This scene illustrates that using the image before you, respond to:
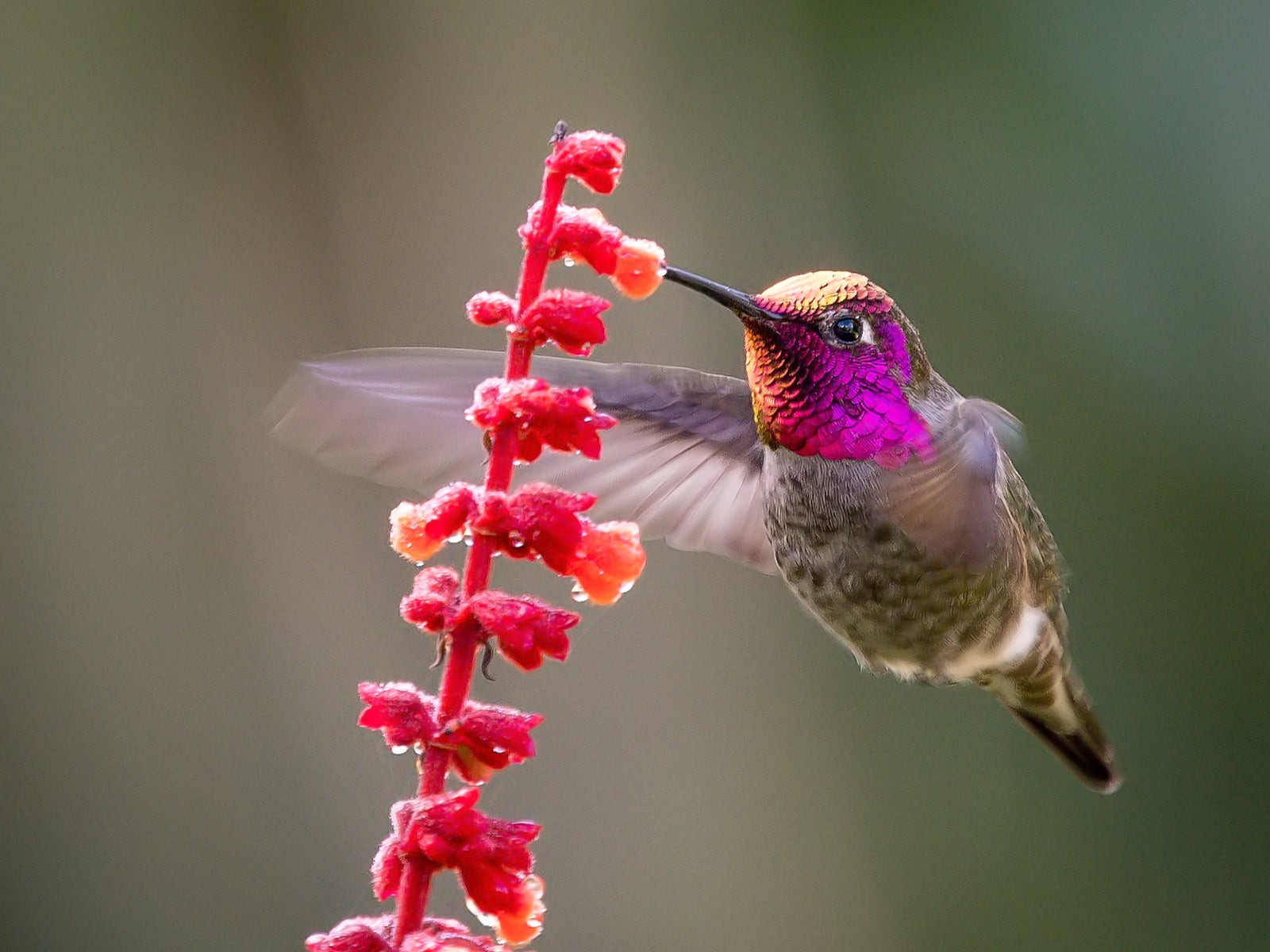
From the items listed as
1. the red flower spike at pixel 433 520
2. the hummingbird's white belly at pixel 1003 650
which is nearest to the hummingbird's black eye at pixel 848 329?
the hummingbird's white belly at pixel 1003 650

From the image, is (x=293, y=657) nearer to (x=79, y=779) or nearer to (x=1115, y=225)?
(x=79, y=779)

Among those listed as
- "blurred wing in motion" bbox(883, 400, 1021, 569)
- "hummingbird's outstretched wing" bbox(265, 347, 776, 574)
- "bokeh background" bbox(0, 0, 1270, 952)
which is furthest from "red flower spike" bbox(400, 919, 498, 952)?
"bokeh background" bbox(0, 0, 1270, 952)

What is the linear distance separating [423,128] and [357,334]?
1.25 feet

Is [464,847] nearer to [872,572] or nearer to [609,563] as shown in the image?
[609,563]

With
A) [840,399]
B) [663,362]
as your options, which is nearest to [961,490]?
[840,399]

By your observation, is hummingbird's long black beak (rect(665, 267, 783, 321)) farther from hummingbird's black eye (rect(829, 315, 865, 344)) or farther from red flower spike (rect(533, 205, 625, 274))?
red flower spike (rect(533, 205, 625, 274))

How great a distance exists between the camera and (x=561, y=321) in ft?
1.91

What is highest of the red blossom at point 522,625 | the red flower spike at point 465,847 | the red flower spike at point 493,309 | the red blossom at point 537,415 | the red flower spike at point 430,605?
the red flower spike at point 493,309

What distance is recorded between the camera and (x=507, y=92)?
7.07 ft

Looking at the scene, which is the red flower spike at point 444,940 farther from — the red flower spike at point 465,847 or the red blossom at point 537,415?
the red blossom at point 537,415

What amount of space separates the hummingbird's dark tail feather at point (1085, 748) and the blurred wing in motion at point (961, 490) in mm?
346

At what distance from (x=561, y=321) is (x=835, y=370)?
0.69 metres

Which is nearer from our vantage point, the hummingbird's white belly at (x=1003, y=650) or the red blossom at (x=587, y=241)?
the red blossom at (x=587, y=241)

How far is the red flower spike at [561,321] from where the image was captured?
1.91 ft
